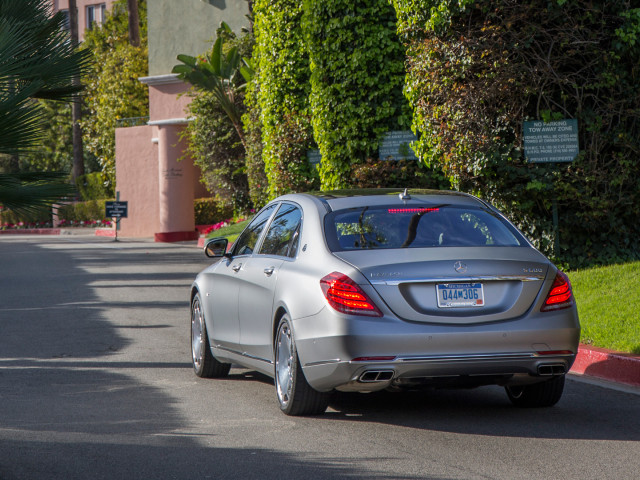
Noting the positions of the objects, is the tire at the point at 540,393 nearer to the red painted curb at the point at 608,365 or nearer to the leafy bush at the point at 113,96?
the red painted curb at the point at 608,365

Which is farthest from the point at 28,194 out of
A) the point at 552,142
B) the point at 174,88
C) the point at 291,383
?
the point at 174,88

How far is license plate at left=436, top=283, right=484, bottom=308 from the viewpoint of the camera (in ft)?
22.4

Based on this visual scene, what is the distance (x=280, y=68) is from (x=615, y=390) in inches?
685

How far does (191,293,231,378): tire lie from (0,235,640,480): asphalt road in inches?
5.8

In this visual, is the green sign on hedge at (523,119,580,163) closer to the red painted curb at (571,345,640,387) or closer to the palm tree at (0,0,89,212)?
the red painted curb at (571,345,640,387)

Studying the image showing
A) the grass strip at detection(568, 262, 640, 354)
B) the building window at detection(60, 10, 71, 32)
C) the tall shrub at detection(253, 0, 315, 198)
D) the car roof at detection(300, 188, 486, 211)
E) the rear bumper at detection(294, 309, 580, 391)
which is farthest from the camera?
the tall shrub at detection(253, 0, 315, 198)

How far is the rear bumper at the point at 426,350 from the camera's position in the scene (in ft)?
22.0

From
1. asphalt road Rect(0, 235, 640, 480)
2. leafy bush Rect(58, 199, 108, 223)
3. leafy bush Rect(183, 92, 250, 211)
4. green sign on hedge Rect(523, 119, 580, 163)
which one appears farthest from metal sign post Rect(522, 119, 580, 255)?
leafy bush Rect(58, 199, 108, 223)

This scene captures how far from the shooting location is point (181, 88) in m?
40.8

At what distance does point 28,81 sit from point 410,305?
5776mm

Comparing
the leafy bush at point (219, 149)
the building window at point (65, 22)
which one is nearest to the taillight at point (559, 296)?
the building window at point (65, 22)

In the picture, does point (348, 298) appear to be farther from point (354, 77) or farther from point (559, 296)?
point (354, 77)

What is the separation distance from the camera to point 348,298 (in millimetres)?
6812

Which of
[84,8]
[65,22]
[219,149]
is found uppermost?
[84,8]
